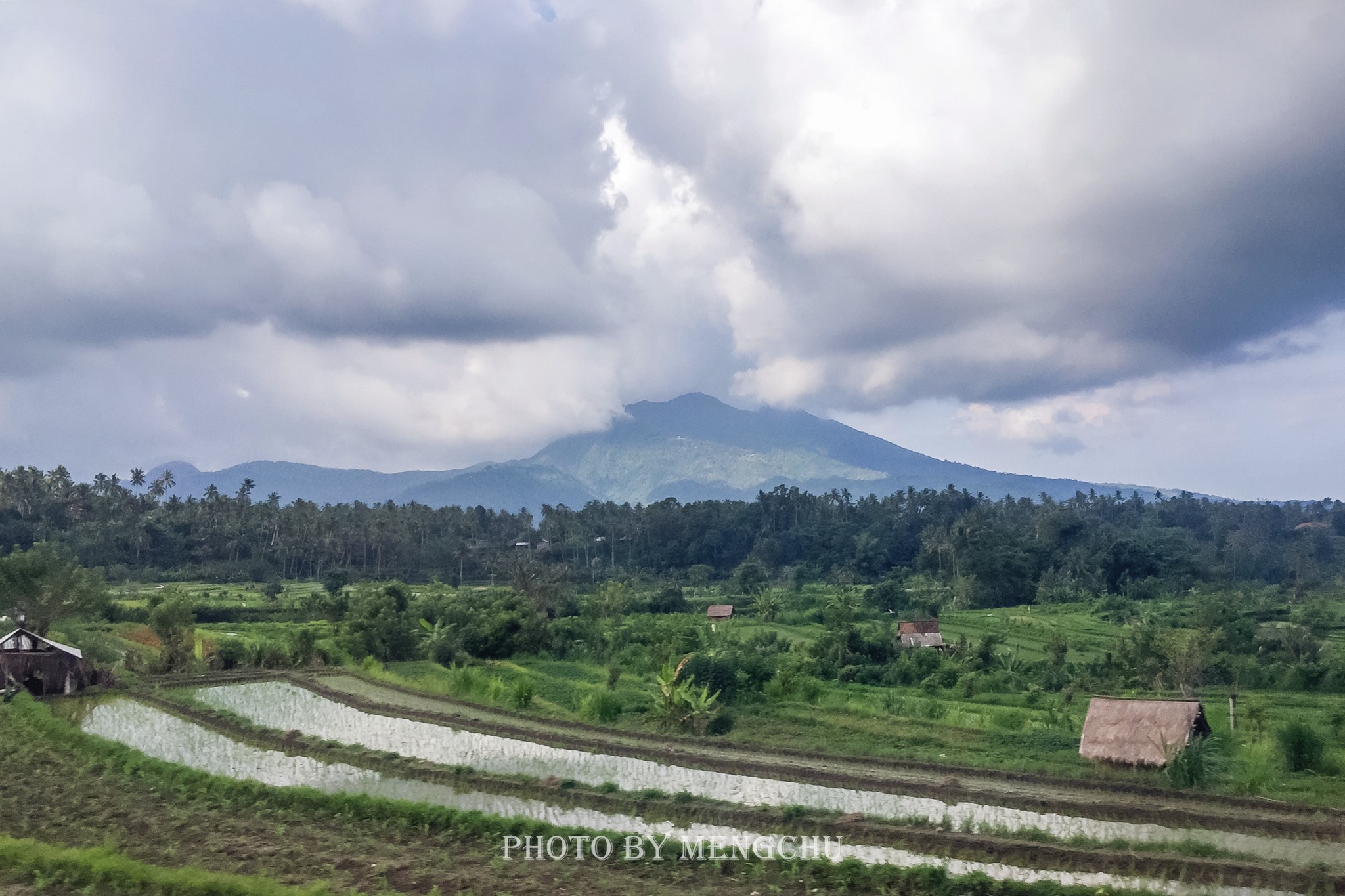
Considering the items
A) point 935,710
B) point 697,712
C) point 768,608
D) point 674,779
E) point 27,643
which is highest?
point 27,643

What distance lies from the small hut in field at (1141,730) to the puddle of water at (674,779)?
161 inches

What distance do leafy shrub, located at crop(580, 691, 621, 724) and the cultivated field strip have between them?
1191 millimetres

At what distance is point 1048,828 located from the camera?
572 inches

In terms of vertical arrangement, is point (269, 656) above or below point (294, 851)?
below

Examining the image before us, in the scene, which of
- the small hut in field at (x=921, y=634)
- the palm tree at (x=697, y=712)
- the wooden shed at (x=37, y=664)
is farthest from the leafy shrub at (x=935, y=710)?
the wooden shed at (x=37, y=664)

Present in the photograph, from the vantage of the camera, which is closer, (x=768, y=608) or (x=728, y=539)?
(x=768, y=608)

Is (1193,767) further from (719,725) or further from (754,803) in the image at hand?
(719,725)

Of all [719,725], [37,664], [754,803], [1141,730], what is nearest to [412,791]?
[754,803]

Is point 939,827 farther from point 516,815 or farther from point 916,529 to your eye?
point 916,529

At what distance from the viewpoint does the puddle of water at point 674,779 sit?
14047 millimetres

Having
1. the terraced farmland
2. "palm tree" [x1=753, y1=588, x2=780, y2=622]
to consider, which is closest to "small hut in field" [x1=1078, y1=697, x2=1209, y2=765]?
the terraced farmland

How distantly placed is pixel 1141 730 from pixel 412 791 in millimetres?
14795

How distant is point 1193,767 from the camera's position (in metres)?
17.0

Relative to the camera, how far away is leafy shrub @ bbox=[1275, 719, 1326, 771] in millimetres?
19125
